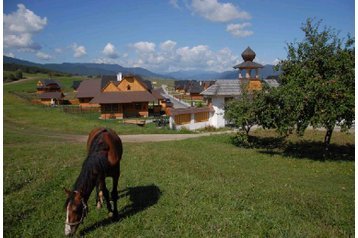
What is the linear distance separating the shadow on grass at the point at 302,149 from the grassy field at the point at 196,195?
1.25 feet

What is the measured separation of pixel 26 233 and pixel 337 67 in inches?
636

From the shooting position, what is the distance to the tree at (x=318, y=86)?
17.5 metres

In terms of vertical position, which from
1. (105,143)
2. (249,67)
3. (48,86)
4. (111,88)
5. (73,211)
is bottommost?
(73,211)

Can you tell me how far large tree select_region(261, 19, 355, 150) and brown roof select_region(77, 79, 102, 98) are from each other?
157ft

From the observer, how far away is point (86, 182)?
7.52 m

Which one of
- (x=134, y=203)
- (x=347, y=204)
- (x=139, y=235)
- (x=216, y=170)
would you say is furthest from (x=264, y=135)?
(x=139, y=235)

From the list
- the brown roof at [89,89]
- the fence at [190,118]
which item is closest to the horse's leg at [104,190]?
the fence at [190,118]

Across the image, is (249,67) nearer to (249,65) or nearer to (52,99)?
(249,65)

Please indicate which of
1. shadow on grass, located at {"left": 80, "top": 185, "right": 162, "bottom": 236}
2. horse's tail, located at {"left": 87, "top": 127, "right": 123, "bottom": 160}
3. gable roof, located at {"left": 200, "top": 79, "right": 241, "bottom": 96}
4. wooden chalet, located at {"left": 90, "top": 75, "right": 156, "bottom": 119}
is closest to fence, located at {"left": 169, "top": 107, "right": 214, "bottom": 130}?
gable roof, located at {"left": 200, "top": 79, "right": 241, "bottom": 96}

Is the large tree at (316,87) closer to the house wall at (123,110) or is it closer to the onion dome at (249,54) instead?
the onion dome at (249,54)

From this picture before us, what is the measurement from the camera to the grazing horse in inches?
275

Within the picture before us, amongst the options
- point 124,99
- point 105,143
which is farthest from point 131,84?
point 105,143

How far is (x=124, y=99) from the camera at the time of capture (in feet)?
161

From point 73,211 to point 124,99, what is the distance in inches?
1687
